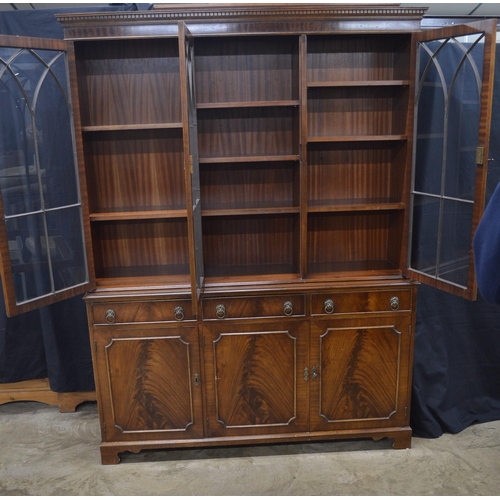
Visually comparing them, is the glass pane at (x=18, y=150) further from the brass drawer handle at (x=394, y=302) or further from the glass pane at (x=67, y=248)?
the brass drawer handle at (x=394, y=302)

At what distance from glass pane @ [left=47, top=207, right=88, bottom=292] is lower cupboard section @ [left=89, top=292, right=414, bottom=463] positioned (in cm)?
25

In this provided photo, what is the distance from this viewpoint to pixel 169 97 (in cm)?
246

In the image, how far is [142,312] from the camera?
232 cm

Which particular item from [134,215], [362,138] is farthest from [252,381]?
[362,138]

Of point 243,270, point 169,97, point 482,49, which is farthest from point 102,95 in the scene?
point 482,49

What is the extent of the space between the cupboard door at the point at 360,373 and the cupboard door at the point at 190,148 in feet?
2.07

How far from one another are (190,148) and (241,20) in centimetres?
60

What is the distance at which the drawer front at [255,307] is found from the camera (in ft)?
7.65

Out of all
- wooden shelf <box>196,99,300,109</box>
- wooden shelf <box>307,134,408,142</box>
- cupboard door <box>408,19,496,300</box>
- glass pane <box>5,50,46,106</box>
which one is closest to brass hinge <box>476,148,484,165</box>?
cupboard door <box>408,19,496,300</box>

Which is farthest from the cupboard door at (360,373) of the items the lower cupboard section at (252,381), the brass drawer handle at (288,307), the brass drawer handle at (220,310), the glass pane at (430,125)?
the glass pane at (430,125)

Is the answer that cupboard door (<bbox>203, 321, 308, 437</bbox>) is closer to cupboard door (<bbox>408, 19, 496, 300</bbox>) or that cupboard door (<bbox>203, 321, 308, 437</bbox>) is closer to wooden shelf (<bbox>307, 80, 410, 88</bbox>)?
cupboard door (<bbox>408, 19, 496, 300</bbox>)

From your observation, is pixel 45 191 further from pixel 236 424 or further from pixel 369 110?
pixel 369 110

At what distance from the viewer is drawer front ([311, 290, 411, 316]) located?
235cm

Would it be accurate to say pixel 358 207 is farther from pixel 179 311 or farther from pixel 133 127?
pixel 133 127
